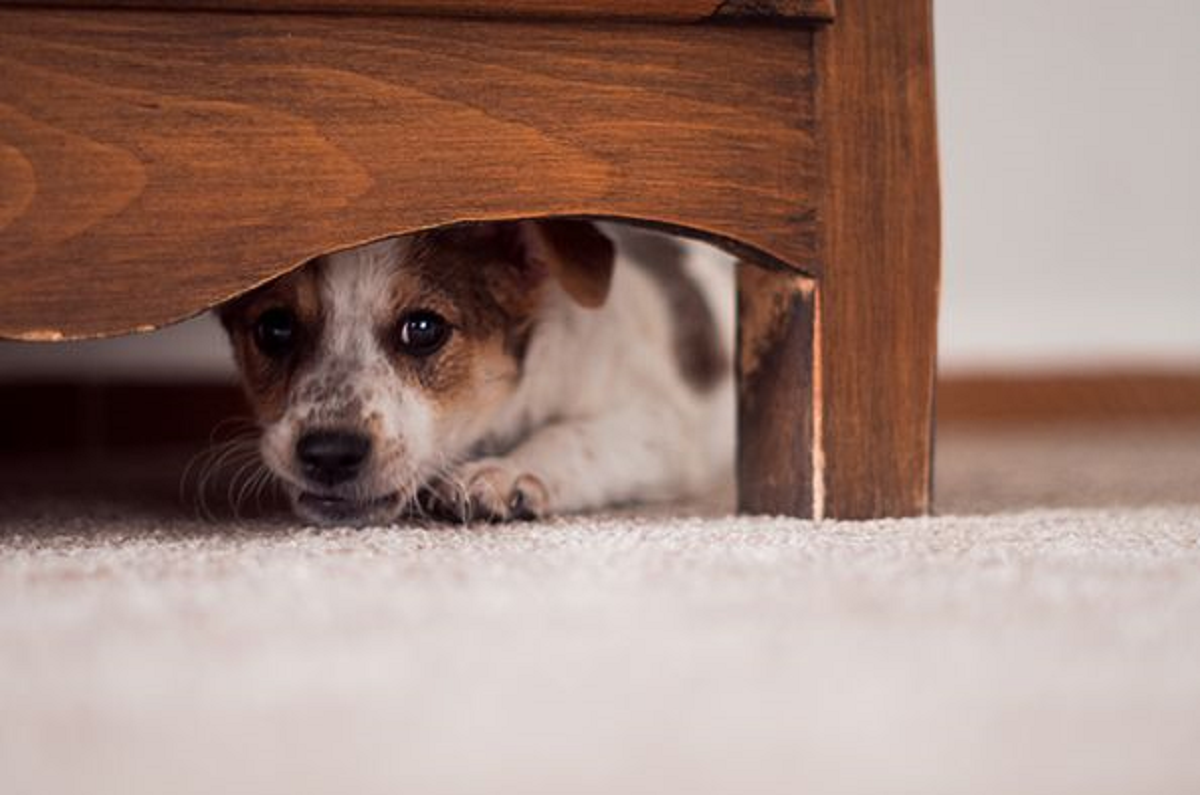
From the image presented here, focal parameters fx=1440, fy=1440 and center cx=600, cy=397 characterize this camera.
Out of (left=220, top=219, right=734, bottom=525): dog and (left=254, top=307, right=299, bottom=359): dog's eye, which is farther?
(left=254, top=307, right=299, bottom=359): dog's eye

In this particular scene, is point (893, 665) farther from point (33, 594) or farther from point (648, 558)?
point (33, 594)

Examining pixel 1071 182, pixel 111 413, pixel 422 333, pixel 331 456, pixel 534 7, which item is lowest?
pixel 111 413

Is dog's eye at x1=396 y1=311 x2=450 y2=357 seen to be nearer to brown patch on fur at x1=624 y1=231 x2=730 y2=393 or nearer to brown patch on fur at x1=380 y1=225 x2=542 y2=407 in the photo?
brown patch on fur at x1=380 y1=225 x2=542 y2=407

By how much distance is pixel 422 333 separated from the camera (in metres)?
1.73

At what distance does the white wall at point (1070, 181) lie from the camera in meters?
3.02

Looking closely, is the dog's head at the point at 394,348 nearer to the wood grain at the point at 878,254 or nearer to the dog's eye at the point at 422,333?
the dog's eye at the point at 422,333

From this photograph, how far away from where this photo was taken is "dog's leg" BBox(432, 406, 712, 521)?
1.55 meters

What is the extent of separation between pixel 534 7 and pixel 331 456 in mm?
529

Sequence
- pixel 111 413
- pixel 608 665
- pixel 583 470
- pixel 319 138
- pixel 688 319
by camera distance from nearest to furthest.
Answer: pixel 608 665
pixel 319 138
pixel 583 470
pixel 688 319
pixel 111 413

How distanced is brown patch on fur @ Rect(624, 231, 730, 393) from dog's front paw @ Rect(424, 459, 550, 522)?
63cm

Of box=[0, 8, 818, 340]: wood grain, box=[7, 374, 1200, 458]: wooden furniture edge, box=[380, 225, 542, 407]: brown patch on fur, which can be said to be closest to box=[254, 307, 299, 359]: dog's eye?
box=[380, 225, 542, 407]: brown patch on fur

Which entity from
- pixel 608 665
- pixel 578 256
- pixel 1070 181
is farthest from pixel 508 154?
pixel 1070 181

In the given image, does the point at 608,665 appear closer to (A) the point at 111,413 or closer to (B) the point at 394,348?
(B) the point at 394,348

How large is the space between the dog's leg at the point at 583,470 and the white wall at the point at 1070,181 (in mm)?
1221
